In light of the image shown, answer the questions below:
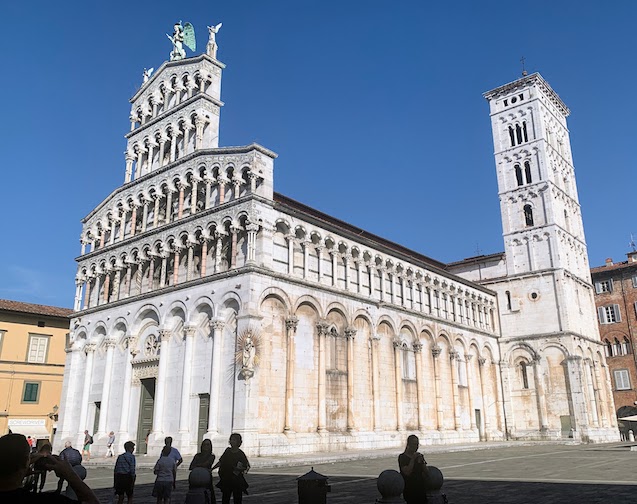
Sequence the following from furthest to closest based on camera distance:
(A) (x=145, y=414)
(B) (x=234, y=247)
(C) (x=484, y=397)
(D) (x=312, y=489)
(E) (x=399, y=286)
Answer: (C) (x=484, y=397) < (E) (x=399, y=286) < (A) (x=145, y=414) < (B) (x=234, y=247) < (D) (x=312, y=489)

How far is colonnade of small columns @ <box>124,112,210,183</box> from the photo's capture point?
3300cm

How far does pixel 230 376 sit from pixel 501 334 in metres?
28.9

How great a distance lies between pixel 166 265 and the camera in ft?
104

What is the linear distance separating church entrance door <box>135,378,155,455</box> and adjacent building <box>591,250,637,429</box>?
42013 millimetres

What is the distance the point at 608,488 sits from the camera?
45.2 feet

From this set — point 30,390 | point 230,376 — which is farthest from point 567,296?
point 30,390

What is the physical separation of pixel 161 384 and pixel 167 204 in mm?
10305

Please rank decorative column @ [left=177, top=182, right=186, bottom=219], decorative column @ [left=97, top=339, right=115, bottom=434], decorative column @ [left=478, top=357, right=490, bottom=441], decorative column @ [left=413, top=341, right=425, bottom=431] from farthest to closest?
decorative column @ [left=478, top=357, right=490, bottom=441], decorative column @ [left=413, top=341, right=425, bottom=431], decorative column @ [left=97, top=339, right=115, bottom=434], decorative column @ [left=177, top=182, right=186, bottom=219]

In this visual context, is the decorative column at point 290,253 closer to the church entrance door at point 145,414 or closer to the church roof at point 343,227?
the church roof at point 343,227

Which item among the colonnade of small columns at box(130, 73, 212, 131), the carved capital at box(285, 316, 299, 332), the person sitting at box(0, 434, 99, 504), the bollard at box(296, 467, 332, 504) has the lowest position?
the bollard at box(296, 467, 332, 504)

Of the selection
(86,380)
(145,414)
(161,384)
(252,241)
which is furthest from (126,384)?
(252,241)

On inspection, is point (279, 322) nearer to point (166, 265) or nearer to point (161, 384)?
point (161, 384)

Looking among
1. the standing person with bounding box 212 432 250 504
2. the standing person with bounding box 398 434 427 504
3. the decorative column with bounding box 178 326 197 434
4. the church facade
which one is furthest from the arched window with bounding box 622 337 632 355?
the standing person with bounding box 398 434 427 504

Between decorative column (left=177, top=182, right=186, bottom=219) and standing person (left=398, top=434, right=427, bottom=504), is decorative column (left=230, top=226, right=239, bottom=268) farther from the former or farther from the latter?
standing person (left=398, top=434, right=427, bottom=504)
